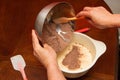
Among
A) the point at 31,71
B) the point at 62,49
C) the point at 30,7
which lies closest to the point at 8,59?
the point at 31,71

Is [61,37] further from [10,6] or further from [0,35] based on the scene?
[10,6]

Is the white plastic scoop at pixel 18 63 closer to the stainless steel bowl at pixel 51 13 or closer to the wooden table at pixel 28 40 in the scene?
the wooden table at pixel 28 40

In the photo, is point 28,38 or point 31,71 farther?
point 28,38

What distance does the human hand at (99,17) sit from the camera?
97 cm

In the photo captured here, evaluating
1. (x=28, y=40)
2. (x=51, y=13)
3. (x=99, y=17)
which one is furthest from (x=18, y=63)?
(x=99, y=17)

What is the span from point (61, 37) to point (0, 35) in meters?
0.30

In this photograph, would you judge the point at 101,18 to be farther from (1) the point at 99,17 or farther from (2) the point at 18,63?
(2) the point at 18,63

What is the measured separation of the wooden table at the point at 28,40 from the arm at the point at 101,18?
0.22 ft

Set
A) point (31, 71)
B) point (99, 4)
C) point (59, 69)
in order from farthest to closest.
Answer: point (99, 4) < point (31, 71) < point (59, 69)

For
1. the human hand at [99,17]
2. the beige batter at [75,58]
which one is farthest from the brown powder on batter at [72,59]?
the human hand at [99,17]

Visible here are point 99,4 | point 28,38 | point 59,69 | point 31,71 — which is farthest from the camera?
point 99,4

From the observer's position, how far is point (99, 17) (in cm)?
97

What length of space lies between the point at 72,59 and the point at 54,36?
110 mm

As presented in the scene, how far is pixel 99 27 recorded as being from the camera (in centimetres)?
101
